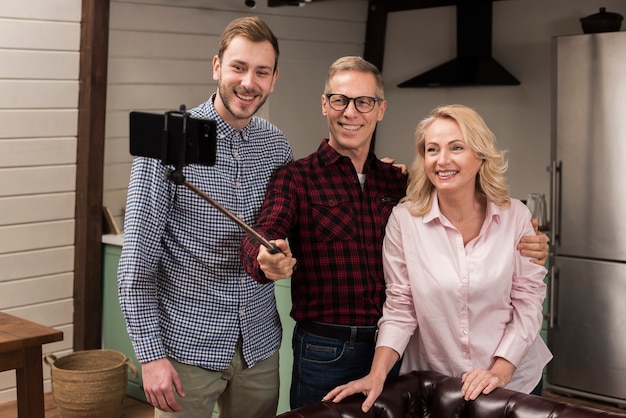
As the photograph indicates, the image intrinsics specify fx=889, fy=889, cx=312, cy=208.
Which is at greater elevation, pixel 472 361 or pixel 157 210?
pixel 157 210

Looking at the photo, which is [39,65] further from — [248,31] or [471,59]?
[471,59]

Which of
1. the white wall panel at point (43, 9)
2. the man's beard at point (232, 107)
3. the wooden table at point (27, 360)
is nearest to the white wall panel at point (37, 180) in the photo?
the white wall panel at point (43, 9)

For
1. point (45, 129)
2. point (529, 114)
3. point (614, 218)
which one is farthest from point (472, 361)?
point (529, 114)

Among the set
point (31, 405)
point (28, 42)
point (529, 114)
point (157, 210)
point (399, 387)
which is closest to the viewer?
point (157, 210)

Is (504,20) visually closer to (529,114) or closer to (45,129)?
(529,114)

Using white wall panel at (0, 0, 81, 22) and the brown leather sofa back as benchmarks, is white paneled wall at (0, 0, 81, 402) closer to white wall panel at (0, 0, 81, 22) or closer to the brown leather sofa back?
white wall panel at (0, 0, 81, 22)

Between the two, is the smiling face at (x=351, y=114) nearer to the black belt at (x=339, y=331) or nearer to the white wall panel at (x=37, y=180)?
the black belt at (x=339, y=331)

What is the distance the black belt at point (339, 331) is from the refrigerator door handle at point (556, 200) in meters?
2.62

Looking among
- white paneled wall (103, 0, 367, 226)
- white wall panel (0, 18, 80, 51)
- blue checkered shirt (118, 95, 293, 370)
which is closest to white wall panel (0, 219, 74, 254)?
white paneled wall (103, 0, 367, 226)


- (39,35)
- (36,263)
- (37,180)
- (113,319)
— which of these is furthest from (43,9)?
(113,319)

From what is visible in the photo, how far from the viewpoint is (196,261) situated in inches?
91.0

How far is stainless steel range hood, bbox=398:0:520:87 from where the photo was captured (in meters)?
5.67

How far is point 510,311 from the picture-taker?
2443 millimetres

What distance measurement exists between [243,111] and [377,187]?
462 millimetres
